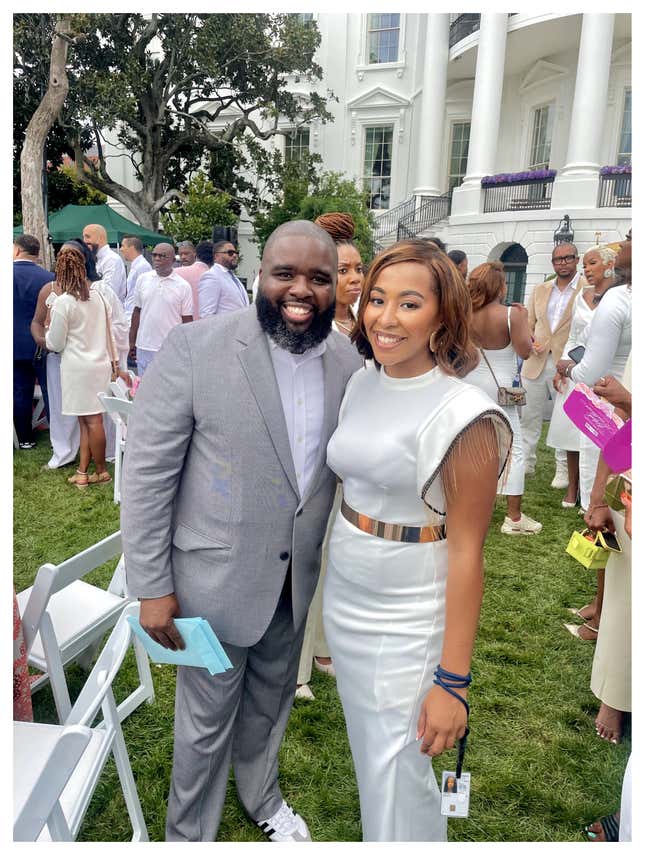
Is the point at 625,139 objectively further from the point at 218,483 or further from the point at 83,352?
the point at 218,483

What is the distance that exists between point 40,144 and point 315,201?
7.13m

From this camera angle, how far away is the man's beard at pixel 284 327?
173 cm

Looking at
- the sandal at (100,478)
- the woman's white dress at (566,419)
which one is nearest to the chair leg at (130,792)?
the sandal at (100,478)

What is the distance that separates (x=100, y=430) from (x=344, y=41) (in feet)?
69.7

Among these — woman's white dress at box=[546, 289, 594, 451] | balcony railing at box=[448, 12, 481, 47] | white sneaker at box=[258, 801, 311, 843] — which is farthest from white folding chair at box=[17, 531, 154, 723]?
balcony railing at box=[448, 12, 481, 47]

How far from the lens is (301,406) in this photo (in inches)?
71.7

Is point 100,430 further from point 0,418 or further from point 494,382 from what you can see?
point 0,418

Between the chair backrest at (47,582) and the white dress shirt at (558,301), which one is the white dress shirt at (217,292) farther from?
the chair backrest at (47,582)

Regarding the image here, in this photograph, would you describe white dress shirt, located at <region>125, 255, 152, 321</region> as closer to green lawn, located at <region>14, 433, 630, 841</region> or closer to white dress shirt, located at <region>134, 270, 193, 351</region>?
white dress shirt, located at <region>134, 270, 193, 351</region>

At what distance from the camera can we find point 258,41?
1906cm

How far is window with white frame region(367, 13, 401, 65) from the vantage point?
819 inches

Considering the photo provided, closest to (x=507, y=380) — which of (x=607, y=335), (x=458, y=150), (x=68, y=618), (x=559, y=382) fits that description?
(x=559, y=382)

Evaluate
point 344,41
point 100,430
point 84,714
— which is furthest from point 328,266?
point 344,41

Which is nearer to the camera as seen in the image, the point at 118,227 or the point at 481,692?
the point at 481,692
